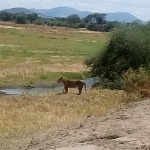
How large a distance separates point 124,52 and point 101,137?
80.5 feet

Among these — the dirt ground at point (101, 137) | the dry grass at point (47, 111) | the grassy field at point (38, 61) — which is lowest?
the grassy field at point (38, 61)

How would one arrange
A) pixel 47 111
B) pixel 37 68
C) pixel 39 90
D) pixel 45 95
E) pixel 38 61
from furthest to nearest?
pixel 38 61 < pixel 37 68 < pixel 39 90 < pixel 45 95 < pixel 47 111

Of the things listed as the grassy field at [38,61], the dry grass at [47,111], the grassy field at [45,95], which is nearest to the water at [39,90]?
the grassy field at [45,95]

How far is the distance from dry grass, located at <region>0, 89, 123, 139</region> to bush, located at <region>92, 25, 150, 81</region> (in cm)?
842

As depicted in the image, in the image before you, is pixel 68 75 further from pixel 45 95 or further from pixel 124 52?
pixel 45 95

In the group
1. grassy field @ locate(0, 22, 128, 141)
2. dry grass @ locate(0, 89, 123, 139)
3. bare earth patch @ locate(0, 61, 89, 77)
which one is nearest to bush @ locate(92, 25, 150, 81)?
grassy field @ locate(0, 22, 128, 141)

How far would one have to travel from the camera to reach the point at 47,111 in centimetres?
1872

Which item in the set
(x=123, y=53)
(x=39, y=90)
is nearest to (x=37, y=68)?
(x=39, y=90)

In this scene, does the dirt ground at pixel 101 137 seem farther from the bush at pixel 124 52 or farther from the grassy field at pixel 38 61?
the grassy field at pixel 38 61

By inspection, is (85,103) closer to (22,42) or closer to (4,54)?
(4,54)

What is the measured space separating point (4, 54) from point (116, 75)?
21521mm

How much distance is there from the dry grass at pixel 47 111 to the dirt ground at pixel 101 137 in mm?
1474

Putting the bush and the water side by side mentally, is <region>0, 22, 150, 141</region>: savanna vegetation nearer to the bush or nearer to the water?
the bush

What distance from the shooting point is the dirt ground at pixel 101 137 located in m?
8.86
